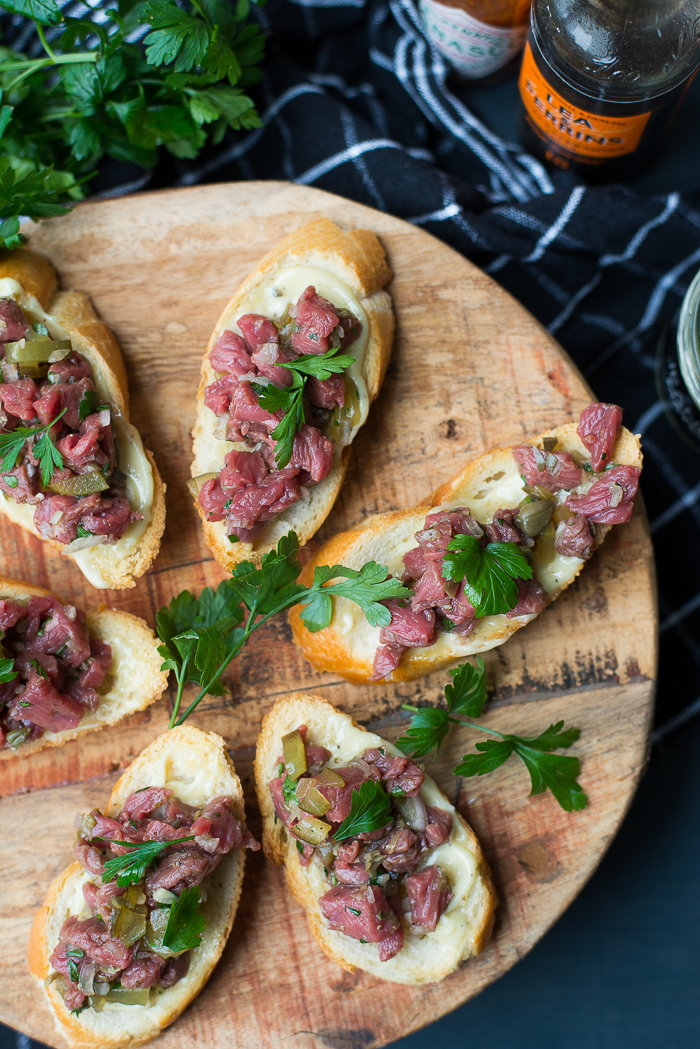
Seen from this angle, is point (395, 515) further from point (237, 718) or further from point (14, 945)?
point (14, 945)

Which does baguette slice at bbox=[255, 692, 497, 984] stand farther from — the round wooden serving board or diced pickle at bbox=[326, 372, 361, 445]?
diced pickle at bbox=[326, 372, 361, 445]

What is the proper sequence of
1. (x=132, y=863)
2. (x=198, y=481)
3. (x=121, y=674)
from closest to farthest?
(x=132, y=863) → (x=198, y=481) → (x=121, y=674)

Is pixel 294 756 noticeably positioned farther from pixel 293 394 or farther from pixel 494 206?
pixel 494 206

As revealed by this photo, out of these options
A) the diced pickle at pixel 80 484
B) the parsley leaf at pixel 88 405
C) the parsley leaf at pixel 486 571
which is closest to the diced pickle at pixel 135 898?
the diced pickle at pixel 80 484

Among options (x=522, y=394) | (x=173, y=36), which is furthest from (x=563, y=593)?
(x=173, y=36)

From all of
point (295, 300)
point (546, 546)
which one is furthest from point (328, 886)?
point (295, 300)

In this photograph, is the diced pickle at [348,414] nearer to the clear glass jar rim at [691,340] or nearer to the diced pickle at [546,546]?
the diced pickle at [546,546]
